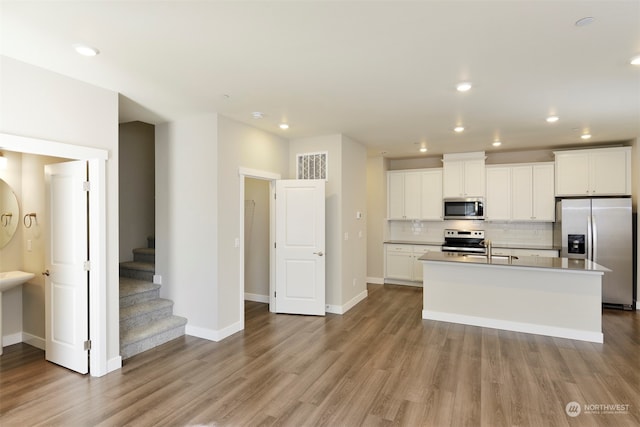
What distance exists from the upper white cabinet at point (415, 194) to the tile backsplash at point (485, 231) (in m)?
0.41

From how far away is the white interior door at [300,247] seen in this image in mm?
5098

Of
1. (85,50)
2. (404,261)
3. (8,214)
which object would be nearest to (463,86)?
(85,50)

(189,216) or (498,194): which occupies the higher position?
(498,194)

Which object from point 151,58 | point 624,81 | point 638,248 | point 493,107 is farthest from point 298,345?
point 638,248

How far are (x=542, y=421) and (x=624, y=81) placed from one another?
3.04 meters

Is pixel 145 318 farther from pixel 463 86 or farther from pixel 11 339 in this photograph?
pixel 463 86

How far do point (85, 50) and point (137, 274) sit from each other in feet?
11.2

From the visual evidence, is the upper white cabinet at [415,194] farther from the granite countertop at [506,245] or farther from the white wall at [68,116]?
the white wall at [68,116]

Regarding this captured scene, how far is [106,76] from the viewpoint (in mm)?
3004

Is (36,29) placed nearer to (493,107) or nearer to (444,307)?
(493,107)

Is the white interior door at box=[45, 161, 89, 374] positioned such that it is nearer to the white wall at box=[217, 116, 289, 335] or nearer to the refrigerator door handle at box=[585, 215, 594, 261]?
the white wall at box=[217, 116, 289, 335]

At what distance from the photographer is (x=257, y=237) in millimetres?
6035

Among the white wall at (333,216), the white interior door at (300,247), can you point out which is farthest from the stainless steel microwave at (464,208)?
the white interior door at (300,247)

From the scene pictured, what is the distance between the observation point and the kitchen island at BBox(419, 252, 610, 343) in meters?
4.13
